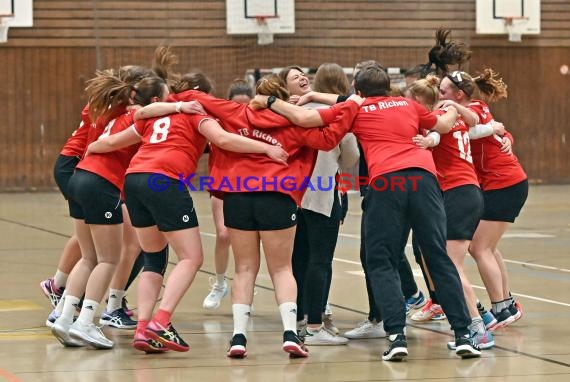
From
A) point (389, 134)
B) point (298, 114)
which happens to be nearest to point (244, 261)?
point (298, 114)

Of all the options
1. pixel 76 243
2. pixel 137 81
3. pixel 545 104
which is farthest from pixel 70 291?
pixel 545 104

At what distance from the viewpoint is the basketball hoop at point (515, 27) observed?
2393 cm

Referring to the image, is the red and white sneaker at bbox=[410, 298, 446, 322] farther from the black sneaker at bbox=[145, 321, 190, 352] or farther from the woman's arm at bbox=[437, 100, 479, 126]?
the black sneaker at bbox=[145, 321, 190, 352]

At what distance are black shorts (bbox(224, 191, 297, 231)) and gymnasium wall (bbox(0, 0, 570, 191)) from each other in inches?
664

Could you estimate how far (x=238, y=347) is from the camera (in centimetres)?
621

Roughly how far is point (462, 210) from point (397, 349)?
3.91 ft

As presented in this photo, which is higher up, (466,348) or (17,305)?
(466,348)

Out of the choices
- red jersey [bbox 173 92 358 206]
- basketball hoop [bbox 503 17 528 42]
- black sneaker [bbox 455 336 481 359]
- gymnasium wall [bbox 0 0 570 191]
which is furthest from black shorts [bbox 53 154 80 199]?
basketball hoop [bbox 503 17 528 42]

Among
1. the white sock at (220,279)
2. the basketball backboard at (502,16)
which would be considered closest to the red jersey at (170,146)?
the white sock at (220,279)

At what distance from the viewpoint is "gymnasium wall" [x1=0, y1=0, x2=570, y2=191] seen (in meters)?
22.5

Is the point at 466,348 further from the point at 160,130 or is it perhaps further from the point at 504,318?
the point at 160,130

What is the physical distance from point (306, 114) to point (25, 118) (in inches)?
683

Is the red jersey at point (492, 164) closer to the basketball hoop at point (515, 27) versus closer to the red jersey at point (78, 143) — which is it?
the red jersey at point (78, 143)

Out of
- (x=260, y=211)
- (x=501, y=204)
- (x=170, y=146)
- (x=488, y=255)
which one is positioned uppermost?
(x=170, y=146)
